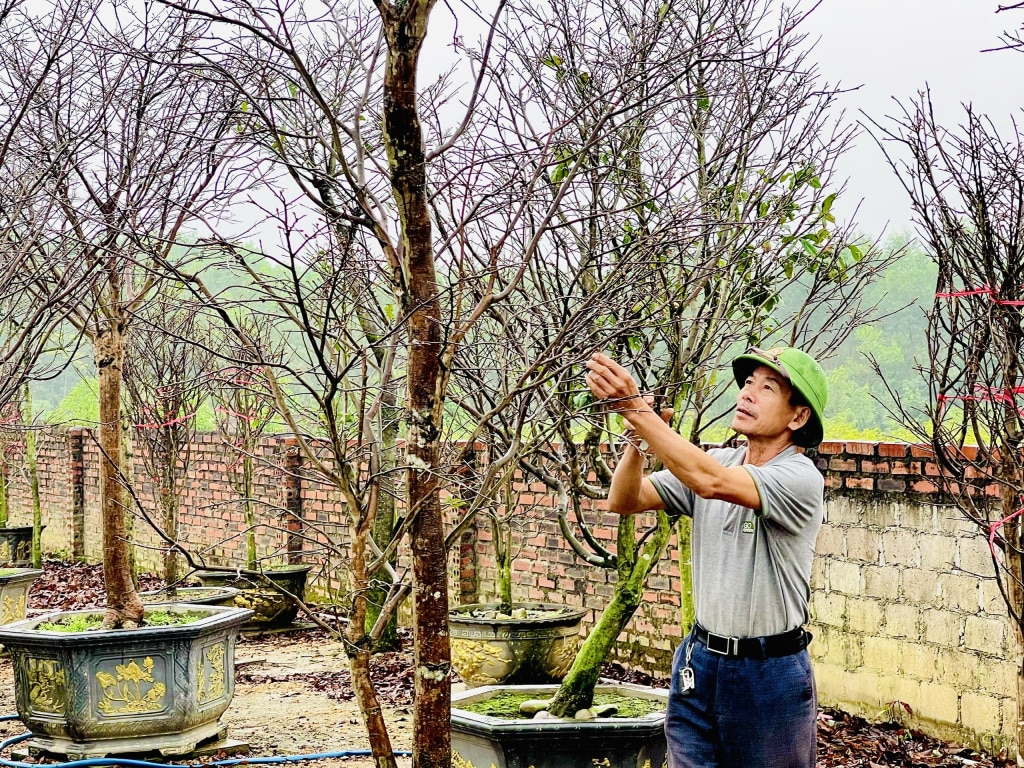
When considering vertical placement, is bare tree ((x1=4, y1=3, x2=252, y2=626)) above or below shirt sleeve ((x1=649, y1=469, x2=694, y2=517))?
above

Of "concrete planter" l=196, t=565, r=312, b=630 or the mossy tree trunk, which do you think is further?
"concrete planter" l=196, t=565, r=312, b=630

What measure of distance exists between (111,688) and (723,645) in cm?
386

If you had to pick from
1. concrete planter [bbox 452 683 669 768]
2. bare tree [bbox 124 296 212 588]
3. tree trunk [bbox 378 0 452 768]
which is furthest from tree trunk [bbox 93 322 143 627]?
bare tree [bbox 124 296 212 588]

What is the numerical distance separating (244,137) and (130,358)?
8.16 metres

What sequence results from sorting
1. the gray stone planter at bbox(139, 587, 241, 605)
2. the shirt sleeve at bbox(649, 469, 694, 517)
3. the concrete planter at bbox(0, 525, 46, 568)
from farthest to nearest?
the concrete planter at bbox(0, 525, 46, 568) → the gray stone planter at bbox(139, 587, 241, 605) → the shirt sleeve at bbox(649, 469, 694, 517)

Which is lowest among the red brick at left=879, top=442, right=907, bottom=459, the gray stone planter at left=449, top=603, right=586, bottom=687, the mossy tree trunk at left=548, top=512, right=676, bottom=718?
the gray stone planter at left=449, top=603, right=586, bottom=687

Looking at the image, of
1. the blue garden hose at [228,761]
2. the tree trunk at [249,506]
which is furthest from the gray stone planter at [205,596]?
the blue garden hose at [228,761]

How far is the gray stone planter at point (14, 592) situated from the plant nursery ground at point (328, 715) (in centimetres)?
38

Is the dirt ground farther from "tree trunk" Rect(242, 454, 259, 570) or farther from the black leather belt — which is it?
the black leather belt

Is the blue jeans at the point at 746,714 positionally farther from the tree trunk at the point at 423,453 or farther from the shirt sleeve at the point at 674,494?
the tree trunk at the point at 423,453

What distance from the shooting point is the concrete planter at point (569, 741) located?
427cm

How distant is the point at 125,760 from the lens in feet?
18.4

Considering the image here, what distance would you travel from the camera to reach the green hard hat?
10.2 feet

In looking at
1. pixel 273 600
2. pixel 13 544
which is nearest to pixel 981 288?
pixel 273 600
